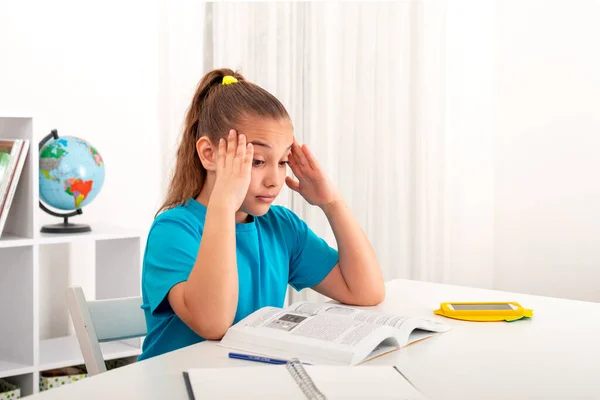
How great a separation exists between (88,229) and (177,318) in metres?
1.35

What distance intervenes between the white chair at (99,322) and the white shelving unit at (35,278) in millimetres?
910

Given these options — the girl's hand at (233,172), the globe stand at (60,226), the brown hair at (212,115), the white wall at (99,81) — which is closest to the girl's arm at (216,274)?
the girl's hand at (233,172)

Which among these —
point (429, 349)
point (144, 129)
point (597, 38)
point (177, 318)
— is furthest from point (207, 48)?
point (429, 349)

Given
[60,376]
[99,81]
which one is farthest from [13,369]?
[99,81]

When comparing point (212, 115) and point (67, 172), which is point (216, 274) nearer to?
point (212, 115)

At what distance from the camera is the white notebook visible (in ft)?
3.14

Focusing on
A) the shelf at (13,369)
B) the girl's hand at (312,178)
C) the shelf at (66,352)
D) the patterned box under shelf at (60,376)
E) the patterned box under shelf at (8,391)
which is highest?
the girl's hand at (312,178)

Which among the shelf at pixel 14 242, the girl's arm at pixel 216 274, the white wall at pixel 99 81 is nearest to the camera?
the girl's arm at pixel 216 274

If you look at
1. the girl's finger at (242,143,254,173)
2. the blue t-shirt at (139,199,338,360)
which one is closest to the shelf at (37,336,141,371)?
the blue t-shirt at (139,199,338,360)

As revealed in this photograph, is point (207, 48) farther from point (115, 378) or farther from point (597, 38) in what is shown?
point (115, 378)

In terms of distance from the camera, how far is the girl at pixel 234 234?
51.5 inches

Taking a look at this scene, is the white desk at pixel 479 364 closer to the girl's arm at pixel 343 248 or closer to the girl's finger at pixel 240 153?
the girl's arm at pixel 343 248

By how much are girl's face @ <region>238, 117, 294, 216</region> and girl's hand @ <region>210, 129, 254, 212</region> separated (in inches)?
1.3

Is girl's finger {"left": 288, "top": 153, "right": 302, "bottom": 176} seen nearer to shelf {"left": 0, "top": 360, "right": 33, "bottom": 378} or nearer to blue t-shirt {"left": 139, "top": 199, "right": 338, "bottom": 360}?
blue t-shirt {"left": 139, "top": 199, "right": 338, "bottom": 360}
